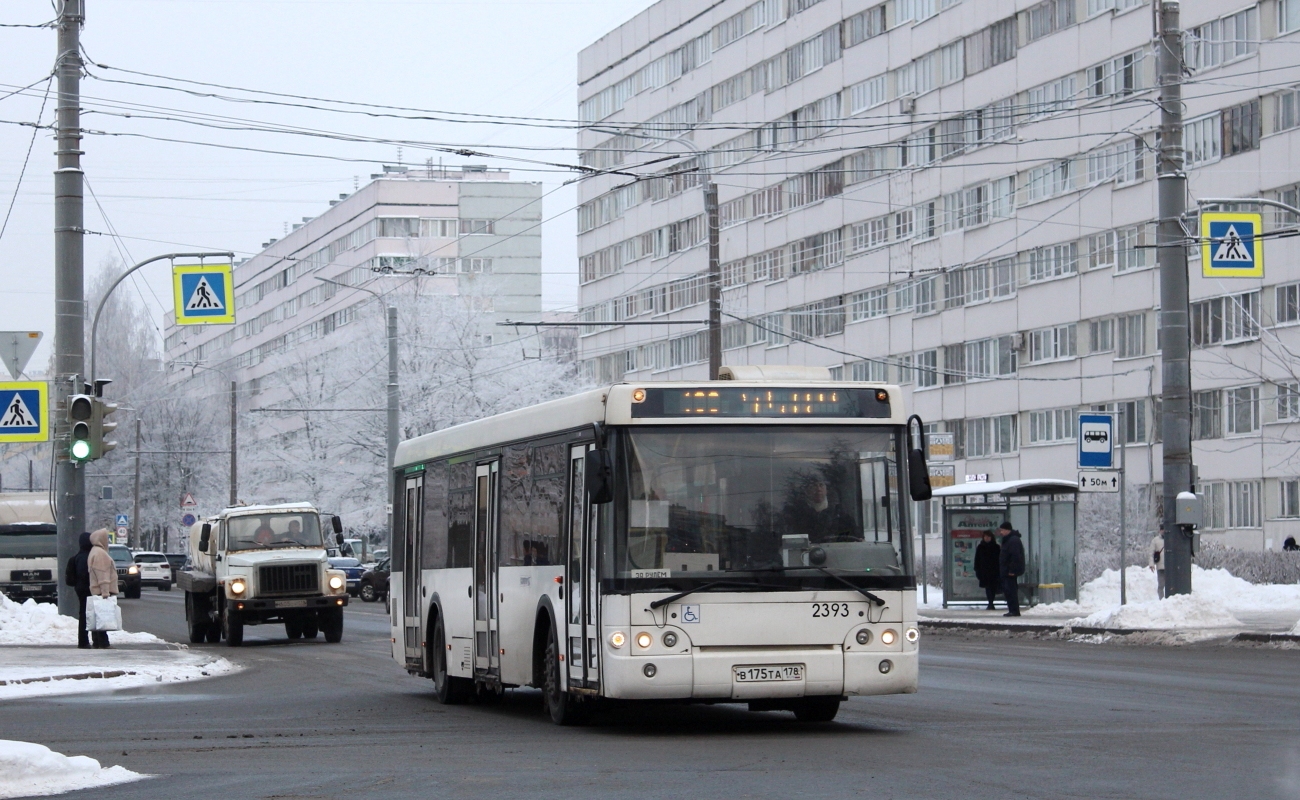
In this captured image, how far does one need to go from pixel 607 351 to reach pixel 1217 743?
280ft

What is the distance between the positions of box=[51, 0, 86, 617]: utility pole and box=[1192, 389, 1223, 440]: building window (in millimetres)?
38400

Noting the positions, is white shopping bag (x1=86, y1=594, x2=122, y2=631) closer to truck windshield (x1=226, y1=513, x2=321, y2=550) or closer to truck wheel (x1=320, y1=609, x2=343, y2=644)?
truck wheel (x1=320, y1=609, x2=343, y2=644)

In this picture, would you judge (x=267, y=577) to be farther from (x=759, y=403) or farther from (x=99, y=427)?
(x=759, y=403)

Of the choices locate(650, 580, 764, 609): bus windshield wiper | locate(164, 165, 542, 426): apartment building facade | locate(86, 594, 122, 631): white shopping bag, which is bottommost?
locate(86, 594, 122, 631): white shopping bag

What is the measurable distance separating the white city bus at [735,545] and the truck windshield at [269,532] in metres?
19.1

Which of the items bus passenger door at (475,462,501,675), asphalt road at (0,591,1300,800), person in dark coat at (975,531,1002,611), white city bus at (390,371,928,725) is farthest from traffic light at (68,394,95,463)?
person in dark coat at (975,531,1002,611)

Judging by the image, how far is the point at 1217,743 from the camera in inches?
509

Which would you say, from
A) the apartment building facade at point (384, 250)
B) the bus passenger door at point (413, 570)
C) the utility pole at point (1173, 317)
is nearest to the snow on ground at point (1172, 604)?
the utility pole at point (1173, 317)

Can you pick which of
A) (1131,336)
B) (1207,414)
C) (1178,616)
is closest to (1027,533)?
(1178,616)

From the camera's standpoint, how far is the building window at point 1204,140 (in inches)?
2256

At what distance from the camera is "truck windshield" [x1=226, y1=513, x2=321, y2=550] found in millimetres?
33594

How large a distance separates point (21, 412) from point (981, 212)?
154 ft

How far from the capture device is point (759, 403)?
1445 cm

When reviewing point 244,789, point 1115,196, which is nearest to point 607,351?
point 1115,196
